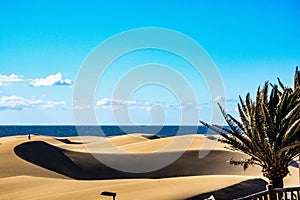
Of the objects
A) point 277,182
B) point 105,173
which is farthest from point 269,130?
point 105,173

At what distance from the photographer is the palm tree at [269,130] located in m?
10.2

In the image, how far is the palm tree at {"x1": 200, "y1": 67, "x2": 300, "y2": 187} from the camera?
33.5 ft

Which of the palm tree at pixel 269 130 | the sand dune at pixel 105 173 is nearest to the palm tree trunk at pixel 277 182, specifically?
the palm tree at pixel 269 130

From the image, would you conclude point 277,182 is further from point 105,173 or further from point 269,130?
point 105,173

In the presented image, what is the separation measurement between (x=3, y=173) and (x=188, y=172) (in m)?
12.1

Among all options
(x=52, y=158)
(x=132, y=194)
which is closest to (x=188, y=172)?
(x=52, y=158)

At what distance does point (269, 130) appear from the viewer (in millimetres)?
10547

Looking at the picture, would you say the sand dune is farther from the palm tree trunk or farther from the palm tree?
the palm tree trunk

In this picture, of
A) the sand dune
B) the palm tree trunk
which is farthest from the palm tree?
the sand dune

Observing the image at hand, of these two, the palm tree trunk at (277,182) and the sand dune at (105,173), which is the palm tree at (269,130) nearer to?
the palm tree trunk at (277,182)

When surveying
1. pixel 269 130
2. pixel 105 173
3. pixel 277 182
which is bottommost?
pixel 105 173

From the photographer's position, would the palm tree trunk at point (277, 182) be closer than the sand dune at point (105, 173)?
Yes

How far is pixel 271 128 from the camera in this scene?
10.5 m

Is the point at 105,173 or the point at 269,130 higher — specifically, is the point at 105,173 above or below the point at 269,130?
below
